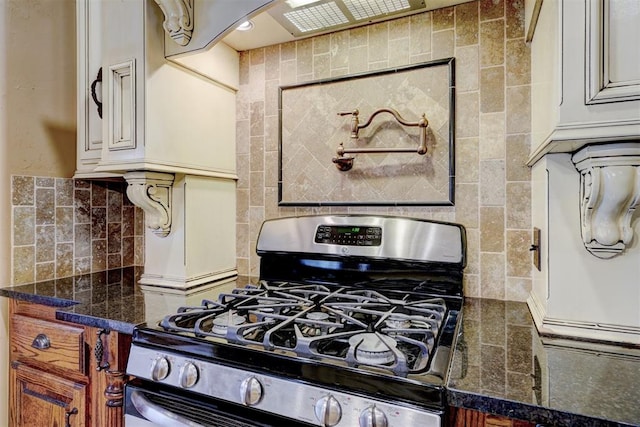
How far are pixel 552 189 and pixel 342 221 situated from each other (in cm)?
71

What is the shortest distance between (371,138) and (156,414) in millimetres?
1159

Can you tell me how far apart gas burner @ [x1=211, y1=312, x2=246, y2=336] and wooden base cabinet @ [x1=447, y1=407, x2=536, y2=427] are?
21.1 inches

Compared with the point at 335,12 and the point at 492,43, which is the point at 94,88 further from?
the point at 492,43

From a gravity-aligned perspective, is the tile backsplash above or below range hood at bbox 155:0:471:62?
below

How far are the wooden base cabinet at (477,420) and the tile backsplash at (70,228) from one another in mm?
1627

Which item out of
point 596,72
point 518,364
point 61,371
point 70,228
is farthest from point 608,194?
point 70,228

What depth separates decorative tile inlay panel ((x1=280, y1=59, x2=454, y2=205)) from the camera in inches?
54.2

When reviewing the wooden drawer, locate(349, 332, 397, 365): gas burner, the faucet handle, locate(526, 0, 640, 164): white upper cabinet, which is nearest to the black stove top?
locate(349, 332, 397, 365): gas burner

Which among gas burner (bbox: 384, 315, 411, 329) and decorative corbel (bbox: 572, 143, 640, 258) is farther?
gas burner (bbox: 384, 315, 411, 329)

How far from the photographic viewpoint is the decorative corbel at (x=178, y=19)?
4.14 ft

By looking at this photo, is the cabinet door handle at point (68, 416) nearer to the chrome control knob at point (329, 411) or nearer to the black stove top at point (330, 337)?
the black stove top at point (330, 337)

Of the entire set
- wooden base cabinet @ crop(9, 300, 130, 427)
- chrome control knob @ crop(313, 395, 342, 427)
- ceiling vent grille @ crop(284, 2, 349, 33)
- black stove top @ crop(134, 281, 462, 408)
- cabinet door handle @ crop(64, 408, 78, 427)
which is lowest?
cabinet door handle @ crop(64, 408, 78, 427)

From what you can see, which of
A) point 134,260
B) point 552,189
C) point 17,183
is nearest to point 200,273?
point 134,260

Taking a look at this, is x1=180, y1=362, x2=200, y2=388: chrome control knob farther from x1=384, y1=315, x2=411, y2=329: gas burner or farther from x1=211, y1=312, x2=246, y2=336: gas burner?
x1=384, y1=315, x2=411, y2=329: gas burner
